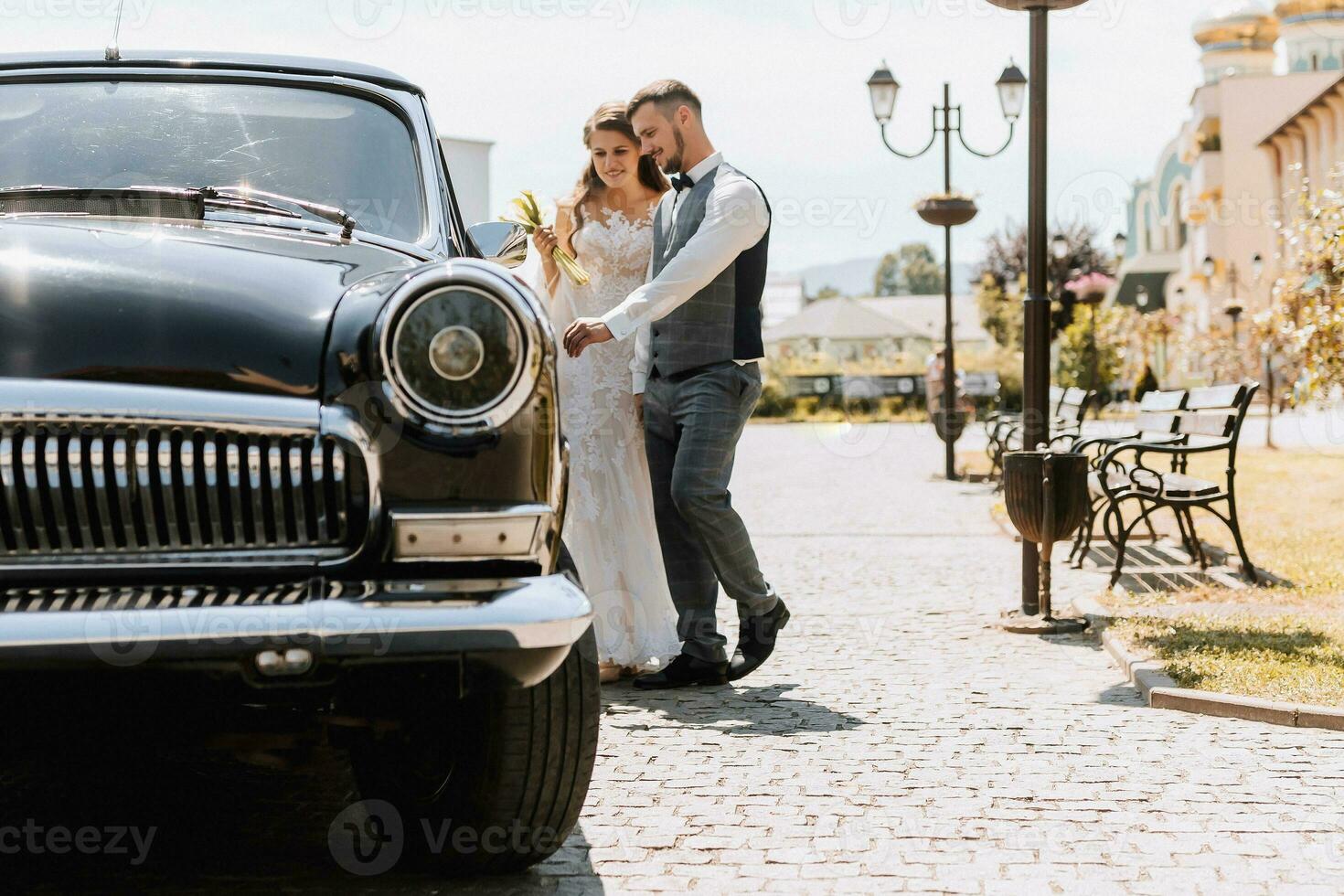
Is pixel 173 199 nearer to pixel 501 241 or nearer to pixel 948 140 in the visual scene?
pixel 501 241

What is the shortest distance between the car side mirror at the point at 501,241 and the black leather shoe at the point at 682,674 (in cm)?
196

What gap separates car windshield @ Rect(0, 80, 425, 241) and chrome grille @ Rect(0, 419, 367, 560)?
141cm

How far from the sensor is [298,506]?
9.66 ft

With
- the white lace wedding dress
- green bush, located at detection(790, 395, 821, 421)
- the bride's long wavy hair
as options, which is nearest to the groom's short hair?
the bride's long wavy hair

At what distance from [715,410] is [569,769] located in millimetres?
2501

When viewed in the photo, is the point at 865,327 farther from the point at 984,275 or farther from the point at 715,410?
the point at 715,410

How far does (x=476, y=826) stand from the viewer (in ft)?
11.6

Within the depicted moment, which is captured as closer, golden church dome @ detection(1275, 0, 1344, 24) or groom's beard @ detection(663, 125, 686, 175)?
groom's beard @ detection(663, 125, 686, 175)

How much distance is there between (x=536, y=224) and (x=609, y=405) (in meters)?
0.78

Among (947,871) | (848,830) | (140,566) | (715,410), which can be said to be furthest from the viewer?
(715,410)

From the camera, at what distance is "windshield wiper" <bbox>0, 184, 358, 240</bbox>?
13.0 feet

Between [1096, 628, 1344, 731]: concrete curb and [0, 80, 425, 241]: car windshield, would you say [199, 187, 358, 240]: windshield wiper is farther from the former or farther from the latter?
[1096, 628, 1344, 731]: concrete curb

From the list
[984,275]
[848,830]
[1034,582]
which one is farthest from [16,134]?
[984,275]

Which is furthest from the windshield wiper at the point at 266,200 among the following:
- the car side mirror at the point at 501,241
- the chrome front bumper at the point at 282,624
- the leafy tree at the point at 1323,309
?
the leafy tree at the point at 1323,309
